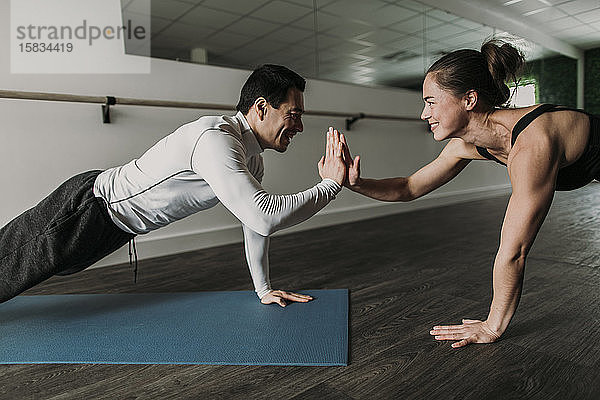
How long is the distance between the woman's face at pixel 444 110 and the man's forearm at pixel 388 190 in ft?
1.09

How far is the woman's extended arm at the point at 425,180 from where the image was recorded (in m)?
1.57

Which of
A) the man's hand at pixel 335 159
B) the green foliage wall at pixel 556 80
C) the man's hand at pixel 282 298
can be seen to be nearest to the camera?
the man's hand at pixel 335 159

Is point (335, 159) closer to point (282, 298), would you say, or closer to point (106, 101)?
point (282, 298)

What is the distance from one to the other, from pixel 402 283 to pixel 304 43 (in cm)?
235

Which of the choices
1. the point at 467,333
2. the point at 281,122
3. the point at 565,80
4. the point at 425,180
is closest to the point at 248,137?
the point at 281,122

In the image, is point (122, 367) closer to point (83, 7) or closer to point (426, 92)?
point (426, 92)

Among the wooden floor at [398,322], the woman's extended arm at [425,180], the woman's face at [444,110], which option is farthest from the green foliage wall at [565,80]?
the woman's face at [444,110]

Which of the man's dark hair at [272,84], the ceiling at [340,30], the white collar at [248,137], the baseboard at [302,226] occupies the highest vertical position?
the ceiling at [340,30]

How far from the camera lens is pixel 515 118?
1311mm

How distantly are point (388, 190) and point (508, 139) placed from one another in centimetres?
47

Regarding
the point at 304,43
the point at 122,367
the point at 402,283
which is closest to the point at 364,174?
the point at 304,43

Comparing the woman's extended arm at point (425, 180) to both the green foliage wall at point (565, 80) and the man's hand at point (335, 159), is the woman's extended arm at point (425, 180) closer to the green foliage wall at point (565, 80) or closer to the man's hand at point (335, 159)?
the man's hand at point (335, 159)

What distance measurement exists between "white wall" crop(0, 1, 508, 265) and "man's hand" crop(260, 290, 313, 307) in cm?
125

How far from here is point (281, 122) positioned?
1.52 meters
